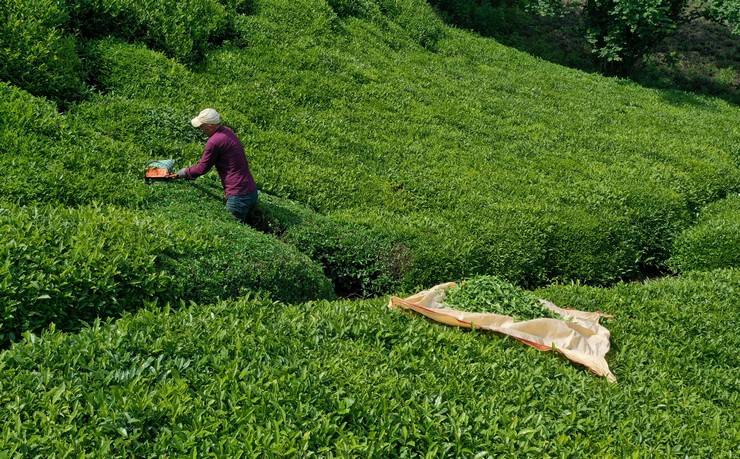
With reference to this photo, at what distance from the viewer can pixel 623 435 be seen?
214 inches

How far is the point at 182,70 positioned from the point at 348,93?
418 centimetres

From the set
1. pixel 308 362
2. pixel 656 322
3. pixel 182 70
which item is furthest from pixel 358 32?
pixel 308 362

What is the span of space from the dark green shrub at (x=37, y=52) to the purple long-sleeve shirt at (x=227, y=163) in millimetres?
3978

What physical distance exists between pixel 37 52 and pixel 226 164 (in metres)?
4.63

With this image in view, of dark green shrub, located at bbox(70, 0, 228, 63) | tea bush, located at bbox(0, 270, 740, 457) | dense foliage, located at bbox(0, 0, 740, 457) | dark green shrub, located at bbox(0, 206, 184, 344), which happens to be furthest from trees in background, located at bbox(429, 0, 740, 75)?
dark green shrub, located at bbox(0, 206, 184, 344)

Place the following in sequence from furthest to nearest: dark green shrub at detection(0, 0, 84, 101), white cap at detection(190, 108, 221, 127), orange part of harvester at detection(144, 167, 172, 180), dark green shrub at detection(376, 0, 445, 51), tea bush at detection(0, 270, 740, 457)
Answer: dark green shrub at detection(376, 0, 445, 51)
dark green shrub at detection(0, 0, 84, 101)
orange part of harvester at detection(144, 167, 172, 180)
white cap at detection(190, 108, 221, 127)
tea bush at detection(0, 270, 740, 457)

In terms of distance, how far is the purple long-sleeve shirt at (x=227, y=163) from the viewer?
8.74 metres

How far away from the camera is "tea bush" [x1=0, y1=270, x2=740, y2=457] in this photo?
4.36 metres

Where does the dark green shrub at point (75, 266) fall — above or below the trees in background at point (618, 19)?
below

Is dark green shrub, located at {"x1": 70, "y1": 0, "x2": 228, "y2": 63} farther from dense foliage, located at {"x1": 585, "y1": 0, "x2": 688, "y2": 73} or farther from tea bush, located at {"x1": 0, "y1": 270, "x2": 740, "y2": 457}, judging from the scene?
dense foliage, located at {"x1": 585, "y1": 0, "x2": 688, "y2": 73}

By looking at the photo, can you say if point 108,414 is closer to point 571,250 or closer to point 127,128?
point 127,128

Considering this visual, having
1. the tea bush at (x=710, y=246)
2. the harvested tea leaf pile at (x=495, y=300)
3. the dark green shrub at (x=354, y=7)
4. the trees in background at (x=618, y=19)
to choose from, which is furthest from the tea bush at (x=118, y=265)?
the trees in background at (x=618, y=19)

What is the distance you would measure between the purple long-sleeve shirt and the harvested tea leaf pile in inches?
133

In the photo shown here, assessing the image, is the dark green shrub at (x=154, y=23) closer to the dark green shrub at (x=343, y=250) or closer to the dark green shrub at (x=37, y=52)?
the dark green shrub at (x=37, y=52)
